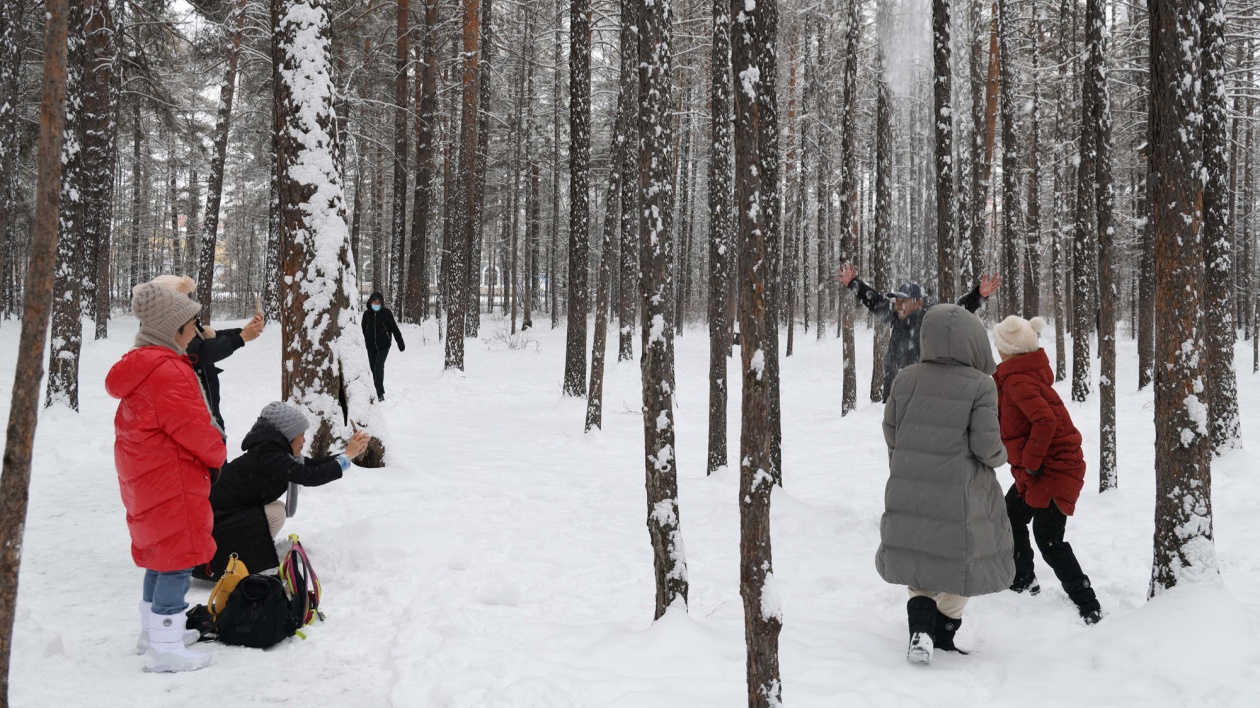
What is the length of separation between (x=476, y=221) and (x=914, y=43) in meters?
13.4

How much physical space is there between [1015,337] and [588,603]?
126 inches

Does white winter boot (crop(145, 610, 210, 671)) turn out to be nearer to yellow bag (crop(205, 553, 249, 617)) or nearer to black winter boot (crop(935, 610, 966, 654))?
yellow bag (crop(205, 553, 249, 617))

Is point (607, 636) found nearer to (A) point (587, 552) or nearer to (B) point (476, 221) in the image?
(A) point (587, 552)

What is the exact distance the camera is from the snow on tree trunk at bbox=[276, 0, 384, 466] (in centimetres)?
643

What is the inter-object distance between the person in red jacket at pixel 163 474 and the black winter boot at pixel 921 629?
352cm

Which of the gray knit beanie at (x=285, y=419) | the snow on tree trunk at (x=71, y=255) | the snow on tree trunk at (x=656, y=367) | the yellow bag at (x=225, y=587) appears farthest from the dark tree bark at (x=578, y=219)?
the yellow bag at (x=225, y=587)

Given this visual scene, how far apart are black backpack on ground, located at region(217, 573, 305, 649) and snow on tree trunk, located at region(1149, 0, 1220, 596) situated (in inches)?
188

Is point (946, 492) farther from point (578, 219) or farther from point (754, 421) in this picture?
point (578, 219)

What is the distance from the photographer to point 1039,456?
4.31 meters

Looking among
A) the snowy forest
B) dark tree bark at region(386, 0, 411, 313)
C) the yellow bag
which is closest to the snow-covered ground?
the snowy forest

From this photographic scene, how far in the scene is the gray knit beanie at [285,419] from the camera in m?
4.31

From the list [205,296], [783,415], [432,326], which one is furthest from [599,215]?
[783,415]

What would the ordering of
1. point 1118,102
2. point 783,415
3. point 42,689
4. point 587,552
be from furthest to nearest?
point 1118,102, point 783,415, point 587,552, point 42,689

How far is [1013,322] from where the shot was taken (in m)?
4.55
